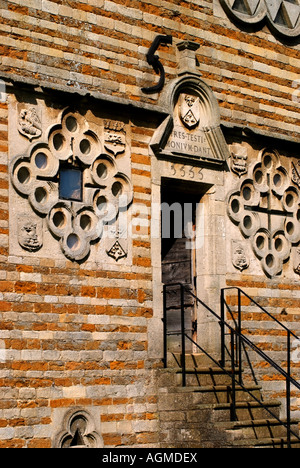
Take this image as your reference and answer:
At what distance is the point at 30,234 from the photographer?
12023 millimetres

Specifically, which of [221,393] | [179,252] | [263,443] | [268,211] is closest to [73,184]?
[179,252]

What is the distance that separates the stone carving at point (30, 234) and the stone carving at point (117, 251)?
105cm

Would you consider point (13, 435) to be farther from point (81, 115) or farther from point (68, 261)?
point (81, 115)

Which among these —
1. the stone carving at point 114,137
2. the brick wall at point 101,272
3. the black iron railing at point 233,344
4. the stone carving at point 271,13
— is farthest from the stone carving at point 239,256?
the stone carving at point 271,13

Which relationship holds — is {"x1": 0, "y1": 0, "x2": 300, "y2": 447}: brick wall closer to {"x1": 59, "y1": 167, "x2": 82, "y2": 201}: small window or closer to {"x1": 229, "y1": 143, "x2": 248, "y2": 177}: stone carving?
{"x1": 229, "y1": 143, "x2": 248, "y2": 177}: stone carving

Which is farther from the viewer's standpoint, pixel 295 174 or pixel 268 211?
pixel 295 174

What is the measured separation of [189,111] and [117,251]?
2.28m

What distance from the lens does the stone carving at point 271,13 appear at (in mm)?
14906

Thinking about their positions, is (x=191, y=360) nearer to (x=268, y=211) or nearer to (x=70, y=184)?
(x=268, y=211)

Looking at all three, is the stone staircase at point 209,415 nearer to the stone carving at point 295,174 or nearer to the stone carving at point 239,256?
the stone carving at point 239,256

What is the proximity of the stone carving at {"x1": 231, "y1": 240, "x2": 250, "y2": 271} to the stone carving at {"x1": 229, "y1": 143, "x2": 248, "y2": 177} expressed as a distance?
96 centimetres

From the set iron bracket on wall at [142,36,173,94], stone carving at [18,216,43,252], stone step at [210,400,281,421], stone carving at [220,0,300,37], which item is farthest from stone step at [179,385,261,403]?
stone carving at [220,0,300,37]

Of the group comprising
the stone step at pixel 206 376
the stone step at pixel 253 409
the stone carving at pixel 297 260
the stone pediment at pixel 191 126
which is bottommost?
the stone step at pixel 253 409

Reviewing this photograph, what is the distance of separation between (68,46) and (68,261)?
8.26 feet
